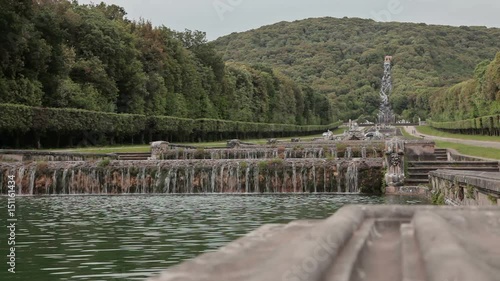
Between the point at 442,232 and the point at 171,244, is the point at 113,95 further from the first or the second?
the point at 442,232

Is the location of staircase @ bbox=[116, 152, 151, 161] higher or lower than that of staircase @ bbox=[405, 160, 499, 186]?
higher

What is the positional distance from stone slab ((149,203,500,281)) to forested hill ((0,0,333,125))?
42074 mm

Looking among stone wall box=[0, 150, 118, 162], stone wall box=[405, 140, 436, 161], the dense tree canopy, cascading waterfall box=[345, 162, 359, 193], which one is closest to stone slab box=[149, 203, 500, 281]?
cascading waterfall box=[345, 162, 359, 193]

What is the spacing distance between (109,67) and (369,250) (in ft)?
A: 202

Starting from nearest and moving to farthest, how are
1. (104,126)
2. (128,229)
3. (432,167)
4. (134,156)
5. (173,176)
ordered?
(128,229), (432,167), (173,176), (134,156), (104,126)

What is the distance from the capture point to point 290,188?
1086 inches

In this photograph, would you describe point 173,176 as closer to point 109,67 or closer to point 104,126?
point 104,126

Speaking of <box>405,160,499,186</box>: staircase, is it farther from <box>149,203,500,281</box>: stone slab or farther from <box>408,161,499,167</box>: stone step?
<box>149,203,500,281</box>: stone slab

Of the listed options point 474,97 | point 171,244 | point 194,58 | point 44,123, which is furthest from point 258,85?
point 171,244

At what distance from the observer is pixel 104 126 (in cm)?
5325

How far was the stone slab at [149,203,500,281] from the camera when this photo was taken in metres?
2.29

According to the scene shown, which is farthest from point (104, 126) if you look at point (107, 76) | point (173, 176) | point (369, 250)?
point (369, 250)

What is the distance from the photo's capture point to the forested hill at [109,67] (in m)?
46.2

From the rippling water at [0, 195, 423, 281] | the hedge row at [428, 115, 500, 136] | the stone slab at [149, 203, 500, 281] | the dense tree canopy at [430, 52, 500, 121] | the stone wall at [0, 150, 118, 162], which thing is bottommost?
the rippling water at [0, 195, 423, 281]
